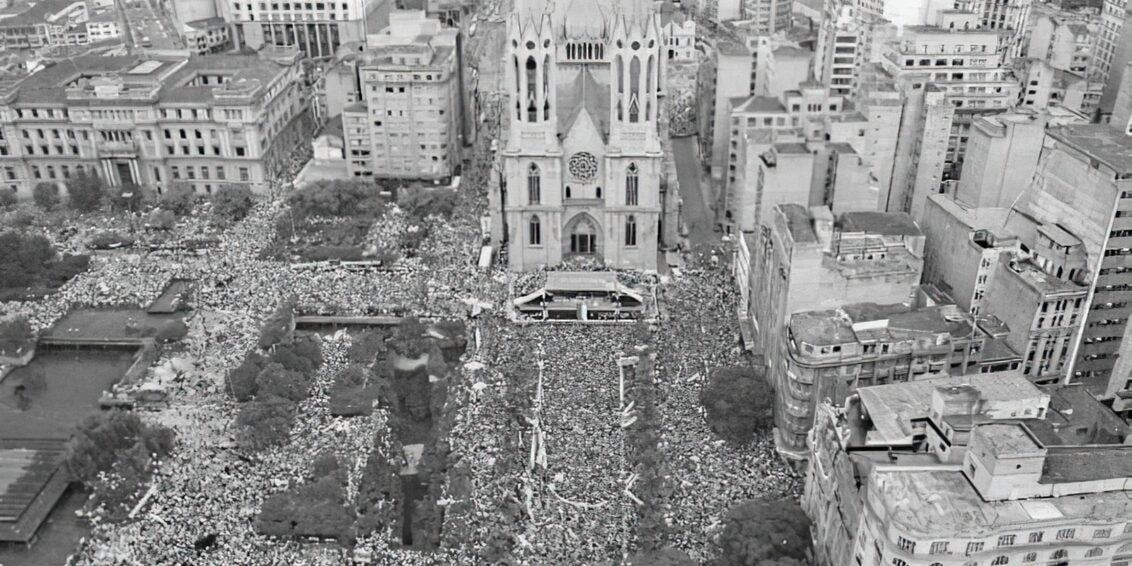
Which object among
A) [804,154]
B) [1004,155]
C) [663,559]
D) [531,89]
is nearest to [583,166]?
[531,89]

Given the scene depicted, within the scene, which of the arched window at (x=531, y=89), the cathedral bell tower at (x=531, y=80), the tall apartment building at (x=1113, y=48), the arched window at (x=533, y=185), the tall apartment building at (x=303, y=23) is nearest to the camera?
the cathedral bell tower at (x=531, y=80)

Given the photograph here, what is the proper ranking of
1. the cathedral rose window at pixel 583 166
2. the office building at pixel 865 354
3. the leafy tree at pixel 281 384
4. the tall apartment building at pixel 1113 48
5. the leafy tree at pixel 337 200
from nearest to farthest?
the office building at pixel 865 354
the leafy tree at pixel 281 384
the cathedral rose window at pixel 583 166
the leafy tree at pixel 337 200
the tall apartment building at pixel 1113 48

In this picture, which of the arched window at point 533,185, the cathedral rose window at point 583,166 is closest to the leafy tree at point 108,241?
the arched window at point 533,185

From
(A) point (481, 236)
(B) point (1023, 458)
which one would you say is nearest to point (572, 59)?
(A) point (481, 236)

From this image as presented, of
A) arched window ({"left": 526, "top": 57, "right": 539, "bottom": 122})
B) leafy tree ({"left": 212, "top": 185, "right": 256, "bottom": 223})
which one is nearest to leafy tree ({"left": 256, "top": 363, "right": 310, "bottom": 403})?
arched window ({"left": 526, "top": 57, "right": 539, "bottom": 122})

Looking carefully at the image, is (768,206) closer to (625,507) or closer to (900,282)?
(900,282)

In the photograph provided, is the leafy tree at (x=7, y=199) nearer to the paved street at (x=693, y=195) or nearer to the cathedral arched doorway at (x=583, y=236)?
the cathedral arched doorway at (x=583, y=236)

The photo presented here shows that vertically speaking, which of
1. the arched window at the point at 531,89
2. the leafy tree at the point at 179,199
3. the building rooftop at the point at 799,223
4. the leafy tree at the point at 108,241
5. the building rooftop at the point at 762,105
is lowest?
the leafy tree at the point at 108,241
